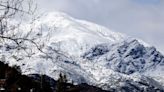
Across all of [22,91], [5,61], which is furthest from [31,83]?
[5,61]

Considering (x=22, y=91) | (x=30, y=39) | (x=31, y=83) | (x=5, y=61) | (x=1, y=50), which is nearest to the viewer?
(x=30, y=39)

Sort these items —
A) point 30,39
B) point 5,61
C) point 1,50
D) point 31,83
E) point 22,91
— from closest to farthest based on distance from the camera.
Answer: point 30,39, point 1,50, point 5,61, point 22,91, point 31,83

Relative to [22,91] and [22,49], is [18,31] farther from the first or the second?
[22,91]

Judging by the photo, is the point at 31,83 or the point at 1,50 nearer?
the point at 1,50

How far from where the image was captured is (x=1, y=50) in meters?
12.5

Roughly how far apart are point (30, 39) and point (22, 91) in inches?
1900

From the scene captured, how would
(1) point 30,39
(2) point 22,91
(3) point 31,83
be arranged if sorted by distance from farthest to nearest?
(3) point 31,83 → (2) point 22,91 → (1) point 30,39

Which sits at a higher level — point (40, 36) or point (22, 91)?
point (22, 91)

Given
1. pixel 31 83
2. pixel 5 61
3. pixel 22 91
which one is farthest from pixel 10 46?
pixel 31 83

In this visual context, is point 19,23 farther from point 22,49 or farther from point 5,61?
point 5,61

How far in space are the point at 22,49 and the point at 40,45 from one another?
1.60ft

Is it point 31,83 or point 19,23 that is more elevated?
point 31,83

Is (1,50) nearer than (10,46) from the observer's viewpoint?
No

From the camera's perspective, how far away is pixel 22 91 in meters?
59.1
